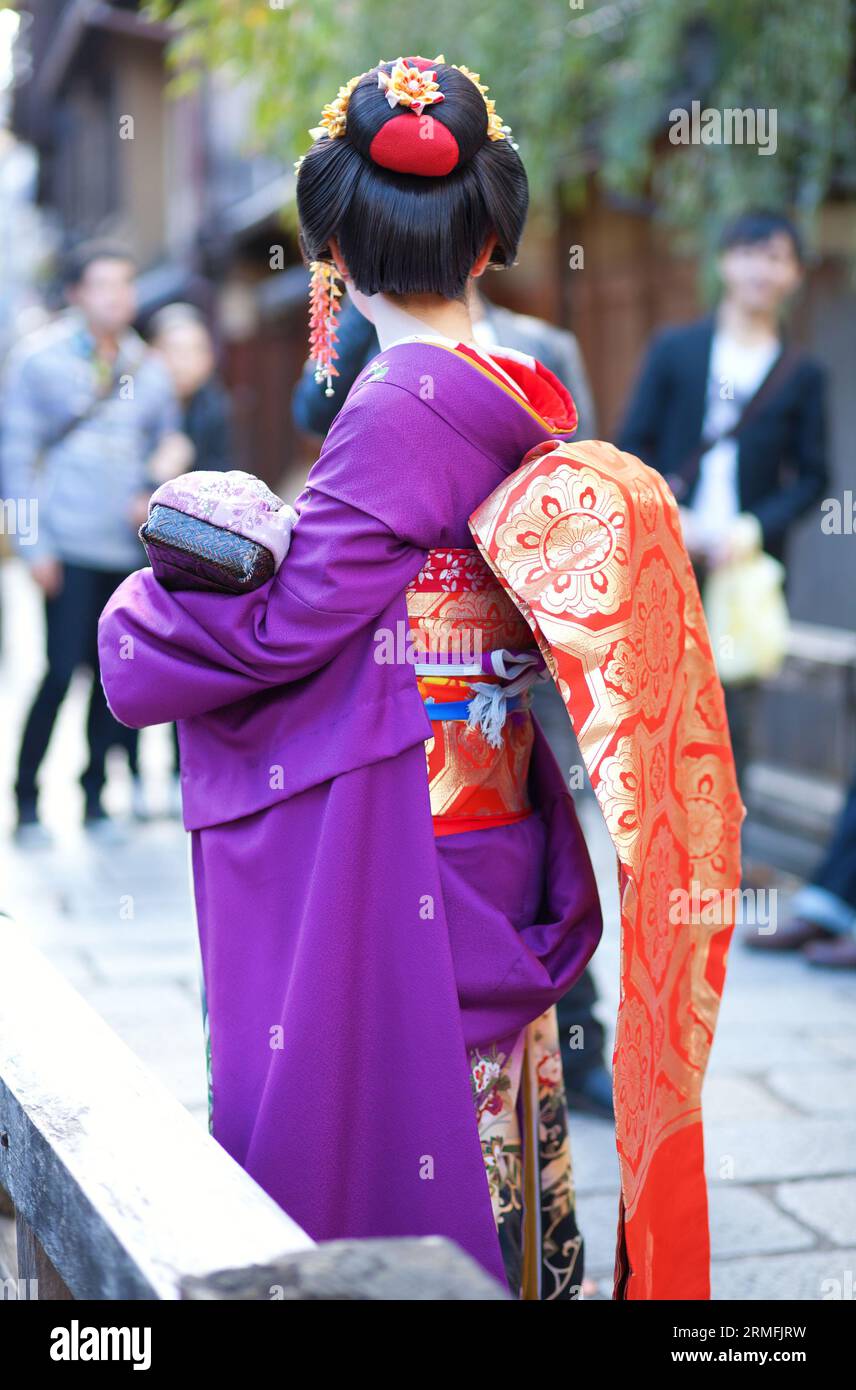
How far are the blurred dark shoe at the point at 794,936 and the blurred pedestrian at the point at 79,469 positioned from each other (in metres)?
2.48

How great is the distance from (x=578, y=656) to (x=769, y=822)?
13.9ft

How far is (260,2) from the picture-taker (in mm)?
6320

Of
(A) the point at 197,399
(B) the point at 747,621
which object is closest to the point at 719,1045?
(B) the point at 747,621

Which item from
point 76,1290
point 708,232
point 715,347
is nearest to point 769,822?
point 715,347

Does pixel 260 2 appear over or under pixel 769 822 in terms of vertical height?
over

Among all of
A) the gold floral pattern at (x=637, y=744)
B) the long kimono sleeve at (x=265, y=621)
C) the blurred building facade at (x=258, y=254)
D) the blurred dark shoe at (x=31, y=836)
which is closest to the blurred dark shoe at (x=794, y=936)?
the blurred building facade at (x=258, y=254)

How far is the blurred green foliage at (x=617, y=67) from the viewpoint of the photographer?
236 inches

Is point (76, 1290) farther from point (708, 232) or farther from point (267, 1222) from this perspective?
point (708, 232)

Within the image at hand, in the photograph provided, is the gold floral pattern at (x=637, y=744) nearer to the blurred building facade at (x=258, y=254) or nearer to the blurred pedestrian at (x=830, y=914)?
the blurred building facade at (x=258, y=254)

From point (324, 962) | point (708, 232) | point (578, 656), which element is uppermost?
point (708, 232)

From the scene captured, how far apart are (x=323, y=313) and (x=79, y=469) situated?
4046 millimetres

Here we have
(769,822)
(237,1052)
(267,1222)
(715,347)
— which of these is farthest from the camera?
(769,822)
